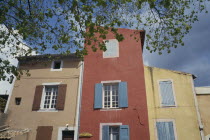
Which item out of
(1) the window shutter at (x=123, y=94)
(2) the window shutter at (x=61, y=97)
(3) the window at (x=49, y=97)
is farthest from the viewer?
(3) the window at (x=49, y=97)

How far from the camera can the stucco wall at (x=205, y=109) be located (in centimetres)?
1062

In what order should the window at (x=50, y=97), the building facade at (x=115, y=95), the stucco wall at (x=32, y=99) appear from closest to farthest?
the building facade at (x=115, y=95) < the stucco wall at (x=32, y=99) < the window at (x=50, y=97)

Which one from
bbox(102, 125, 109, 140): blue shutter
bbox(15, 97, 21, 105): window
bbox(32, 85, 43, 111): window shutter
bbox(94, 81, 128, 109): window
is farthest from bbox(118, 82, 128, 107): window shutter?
bbox(15, 97, 21, 105): window

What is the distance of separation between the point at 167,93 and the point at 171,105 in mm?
750

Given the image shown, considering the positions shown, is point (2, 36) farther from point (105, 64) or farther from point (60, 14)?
point (105, 64)

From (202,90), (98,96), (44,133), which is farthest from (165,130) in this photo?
(44,133)

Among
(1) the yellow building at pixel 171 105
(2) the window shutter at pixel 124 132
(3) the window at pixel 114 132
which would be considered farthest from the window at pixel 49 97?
(1) the yellow building at pixel 171 105

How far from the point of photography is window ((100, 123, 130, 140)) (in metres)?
10.8

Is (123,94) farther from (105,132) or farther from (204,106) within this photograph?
(204,106)

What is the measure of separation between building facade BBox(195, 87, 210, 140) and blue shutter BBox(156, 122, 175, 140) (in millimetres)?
1702

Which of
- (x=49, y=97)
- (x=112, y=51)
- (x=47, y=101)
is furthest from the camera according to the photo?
(x=112, y=51)

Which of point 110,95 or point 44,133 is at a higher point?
point 110,95

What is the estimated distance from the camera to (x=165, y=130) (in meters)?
10.8

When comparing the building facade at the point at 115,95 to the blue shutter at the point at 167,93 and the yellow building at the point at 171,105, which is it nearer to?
the yellow building at the point at 171,105
